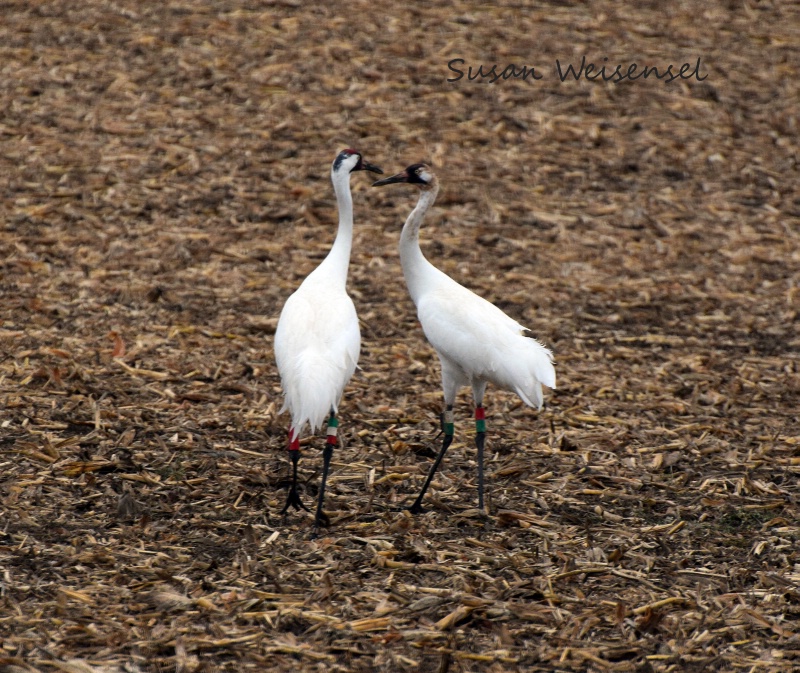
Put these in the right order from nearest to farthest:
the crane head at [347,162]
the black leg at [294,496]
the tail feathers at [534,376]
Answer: the black leg at [294,496] → the tail feathers at [534,376] → the crane head at [347,162]

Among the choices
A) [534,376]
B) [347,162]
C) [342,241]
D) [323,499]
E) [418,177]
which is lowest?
[323,499]

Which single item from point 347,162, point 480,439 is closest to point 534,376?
point 480,439

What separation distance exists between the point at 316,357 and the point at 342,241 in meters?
1.24

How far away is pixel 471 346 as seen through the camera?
5906 mm

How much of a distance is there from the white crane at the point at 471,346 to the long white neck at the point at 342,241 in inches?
16.1

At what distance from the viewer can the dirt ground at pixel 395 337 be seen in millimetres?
4734

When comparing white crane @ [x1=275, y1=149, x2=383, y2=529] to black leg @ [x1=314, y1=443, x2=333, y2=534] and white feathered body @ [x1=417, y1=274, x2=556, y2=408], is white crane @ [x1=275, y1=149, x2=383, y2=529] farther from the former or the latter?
white feathered body @ [x1=417, y1=274, x2=556, y2=408]

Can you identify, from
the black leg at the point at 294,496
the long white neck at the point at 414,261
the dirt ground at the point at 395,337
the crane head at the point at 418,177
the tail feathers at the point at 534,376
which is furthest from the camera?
the crane head at the point at 418,177

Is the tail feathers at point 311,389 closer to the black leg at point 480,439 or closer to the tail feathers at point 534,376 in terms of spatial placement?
the black leg at point 480,439

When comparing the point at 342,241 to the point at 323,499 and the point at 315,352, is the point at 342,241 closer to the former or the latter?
the point at 315,352

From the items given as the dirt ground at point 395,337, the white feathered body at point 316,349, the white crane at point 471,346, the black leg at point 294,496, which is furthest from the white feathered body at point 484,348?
the black leg at point 294,496

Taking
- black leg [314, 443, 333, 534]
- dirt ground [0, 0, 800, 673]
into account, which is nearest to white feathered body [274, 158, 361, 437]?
black leg [314, 443, 333, 534]

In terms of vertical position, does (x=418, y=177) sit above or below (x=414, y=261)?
above

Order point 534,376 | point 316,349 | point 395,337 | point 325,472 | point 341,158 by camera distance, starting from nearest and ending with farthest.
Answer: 1. point 325,472
2. point 316,349
3. point 534,376
4. point 341,158
5. point 395,337
